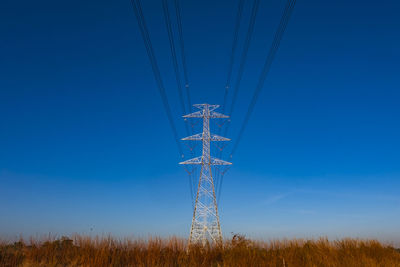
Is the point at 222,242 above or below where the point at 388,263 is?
above

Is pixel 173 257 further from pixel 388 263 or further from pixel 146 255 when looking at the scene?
pixel 388 263

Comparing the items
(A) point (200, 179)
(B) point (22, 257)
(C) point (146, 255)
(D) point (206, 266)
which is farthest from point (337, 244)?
(A) point (200, 179)

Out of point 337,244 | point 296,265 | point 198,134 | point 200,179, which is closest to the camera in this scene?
point 296,265

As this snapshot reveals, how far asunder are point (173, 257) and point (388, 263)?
330 inches

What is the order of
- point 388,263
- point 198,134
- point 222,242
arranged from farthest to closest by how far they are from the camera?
point 198,134, point 222,242, point 388,263

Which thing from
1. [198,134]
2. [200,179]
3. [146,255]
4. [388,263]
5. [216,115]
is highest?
[216,115]

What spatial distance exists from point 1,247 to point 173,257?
6.31 metres

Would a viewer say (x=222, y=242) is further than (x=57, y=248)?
Yes

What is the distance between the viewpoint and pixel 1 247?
11.0 m

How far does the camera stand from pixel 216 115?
34500mm

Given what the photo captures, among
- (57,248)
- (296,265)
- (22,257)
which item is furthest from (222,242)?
(22,257)

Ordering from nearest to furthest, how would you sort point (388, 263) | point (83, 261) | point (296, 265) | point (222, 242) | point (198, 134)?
point (83, 261), point (296, 265), point (388, 263), point (222, 242), point (198, 134)

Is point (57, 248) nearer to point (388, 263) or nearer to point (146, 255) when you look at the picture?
point (146, 255)

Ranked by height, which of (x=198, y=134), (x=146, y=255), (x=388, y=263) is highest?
(x=198, y=134)
